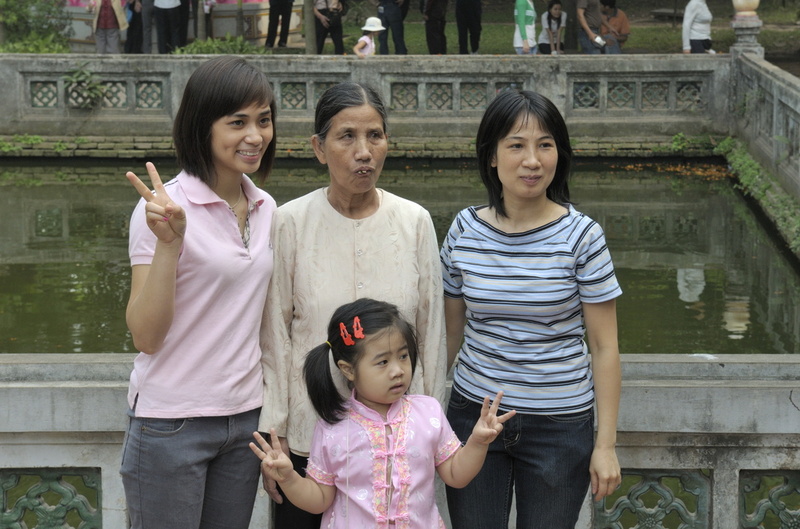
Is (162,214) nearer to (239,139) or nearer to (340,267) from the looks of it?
(239,139)

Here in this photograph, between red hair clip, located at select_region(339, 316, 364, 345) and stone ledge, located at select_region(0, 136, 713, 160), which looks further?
stone ledge, located at select_region(0, 136, 713, 160)

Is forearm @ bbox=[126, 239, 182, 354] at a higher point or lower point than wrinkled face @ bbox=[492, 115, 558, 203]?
lower

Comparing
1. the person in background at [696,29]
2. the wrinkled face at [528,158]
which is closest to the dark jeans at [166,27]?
the person in background at [696,29]

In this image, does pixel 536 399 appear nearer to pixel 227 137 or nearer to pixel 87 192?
pixel 227 137

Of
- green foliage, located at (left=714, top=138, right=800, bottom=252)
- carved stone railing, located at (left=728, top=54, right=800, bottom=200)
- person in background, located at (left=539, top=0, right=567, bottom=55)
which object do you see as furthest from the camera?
person in background, located at (left=539, top=0, right=567, bottom=55)

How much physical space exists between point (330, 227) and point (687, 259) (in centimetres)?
777

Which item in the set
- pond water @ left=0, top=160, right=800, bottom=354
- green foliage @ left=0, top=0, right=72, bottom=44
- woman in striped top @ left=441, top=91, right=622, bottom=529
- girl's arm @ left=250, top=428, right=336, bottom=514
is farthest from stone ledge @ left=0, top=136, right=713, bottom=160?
girl's arm @ left=250, top=428, right=336, bottom=514

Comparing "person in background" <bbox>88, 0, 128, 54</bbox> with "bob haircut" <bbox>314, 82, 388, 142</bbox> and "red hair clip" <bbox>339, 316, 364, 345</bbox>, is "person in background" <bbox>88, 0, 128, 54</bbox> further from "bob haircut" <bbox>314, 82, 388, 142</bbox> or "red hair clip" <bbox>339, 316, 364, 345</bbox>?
"red hair clip" <bbox>339, 316, 364, 345</bbox>

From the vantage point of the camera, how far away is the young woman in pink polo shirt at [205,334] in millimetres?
2777

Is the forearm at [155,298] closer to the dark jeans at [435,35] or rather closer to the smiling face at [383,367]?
the smiling face at [383,367]

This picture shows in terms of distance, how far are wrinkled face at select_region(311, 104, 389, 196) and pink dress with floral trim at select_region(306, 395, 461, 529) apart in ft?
1.87

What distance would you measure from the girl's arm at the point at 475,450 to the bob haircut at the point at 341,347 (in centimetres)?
27

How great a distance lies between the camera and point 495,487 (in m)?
3.03

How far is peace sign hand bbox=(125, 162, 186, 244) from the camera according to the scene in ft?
8.50
